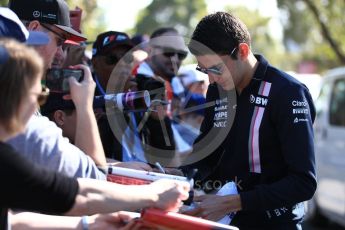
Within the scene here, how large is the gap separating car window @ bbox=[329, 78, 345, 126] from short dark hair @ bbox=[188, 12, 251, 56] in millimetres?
5216

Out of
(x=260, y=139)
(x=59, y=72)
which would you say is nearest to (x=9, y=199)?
(x=59, y=72)

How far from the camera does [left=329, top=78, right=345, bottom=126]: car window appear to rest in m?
8.38

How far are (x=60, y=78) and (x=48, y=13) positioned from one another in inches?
27.5

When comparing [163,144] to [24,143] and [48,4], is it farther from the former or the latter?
[24,143]

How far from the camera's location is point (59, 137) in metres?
2.46

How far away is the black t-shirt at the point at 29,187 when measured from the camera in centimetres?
208

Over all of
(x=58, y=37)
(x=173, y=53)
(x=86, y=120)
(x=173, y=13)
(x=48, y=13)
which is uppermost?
(x=48, y=13)

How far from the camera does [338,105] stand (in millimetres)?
→ 8578

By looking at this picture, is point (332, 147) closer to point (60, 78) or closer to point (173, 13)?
point (60, 78)

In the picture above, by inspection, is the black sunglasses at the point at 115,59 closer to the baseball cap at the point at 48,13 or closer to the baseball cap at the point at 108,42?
the baseball cap at the point at 108,42

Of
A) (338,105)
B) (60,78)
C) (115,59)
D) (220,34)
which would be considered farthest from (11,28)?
(338,105)

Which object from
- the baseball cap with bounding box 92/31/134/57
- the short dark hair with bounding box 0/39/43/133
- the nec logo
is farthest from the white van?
the short dark hair with bounding box 0/39/43/133

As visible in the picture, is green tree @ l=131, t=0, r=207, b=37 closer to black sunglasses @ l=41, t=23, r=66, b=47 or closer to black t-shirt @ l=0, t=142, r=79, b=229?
black sunglasses @ l=41, t=23, r=66, b=47

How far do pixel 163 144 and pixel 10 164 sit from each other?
8.97 feet
